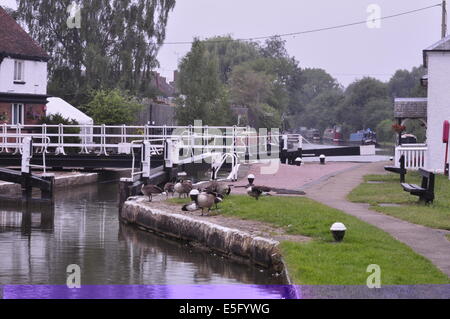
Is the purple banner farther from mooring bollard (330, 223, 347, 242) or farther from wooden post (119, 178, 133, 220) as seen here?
wooden post (119, 178, 133, 220)

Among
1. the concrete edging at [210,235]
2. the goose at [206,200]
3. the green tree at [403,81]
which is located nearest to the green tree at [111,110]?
the concrete edging at [210,235]

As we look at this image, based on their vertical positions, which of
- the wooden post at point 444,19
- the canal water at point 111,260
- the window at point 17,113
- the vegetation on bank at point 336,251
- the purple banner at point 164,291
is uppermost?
the wooden post at point 444,19

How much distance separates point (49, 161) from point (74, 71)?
34741 mm

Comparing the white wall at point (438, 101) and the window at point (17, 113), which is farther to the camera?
the window at point (17, 113)

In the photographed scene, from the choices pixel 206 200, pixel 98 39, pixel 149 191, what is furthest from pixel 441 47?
pixel 98 39

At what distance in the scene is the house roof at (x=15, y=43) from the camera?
55.2 m

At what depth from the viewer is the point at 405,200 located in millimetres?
23125

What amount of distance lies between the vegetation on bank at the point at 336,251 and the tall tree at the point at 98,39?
49.3 meters

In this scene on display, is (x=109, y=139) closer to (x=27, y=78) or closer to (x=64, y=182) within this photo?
(x=27, y=78)

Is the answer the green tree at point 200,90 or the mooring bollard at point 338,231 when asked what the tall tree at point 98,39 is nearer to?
the green tree at point 200,90

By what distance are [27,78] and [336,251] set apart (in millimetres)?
43932

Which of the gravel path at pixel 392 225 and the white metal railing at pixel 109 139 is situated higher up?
the white metal railing at pixel 109 139

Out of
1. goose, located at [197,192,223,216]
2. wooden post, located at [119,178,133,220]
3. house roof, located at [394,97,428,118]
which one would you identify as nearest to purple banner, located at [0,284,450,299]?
goose, located at [197,192,223,216]

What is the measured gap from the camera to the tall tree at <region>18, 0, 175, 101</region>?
68312 millimetres
